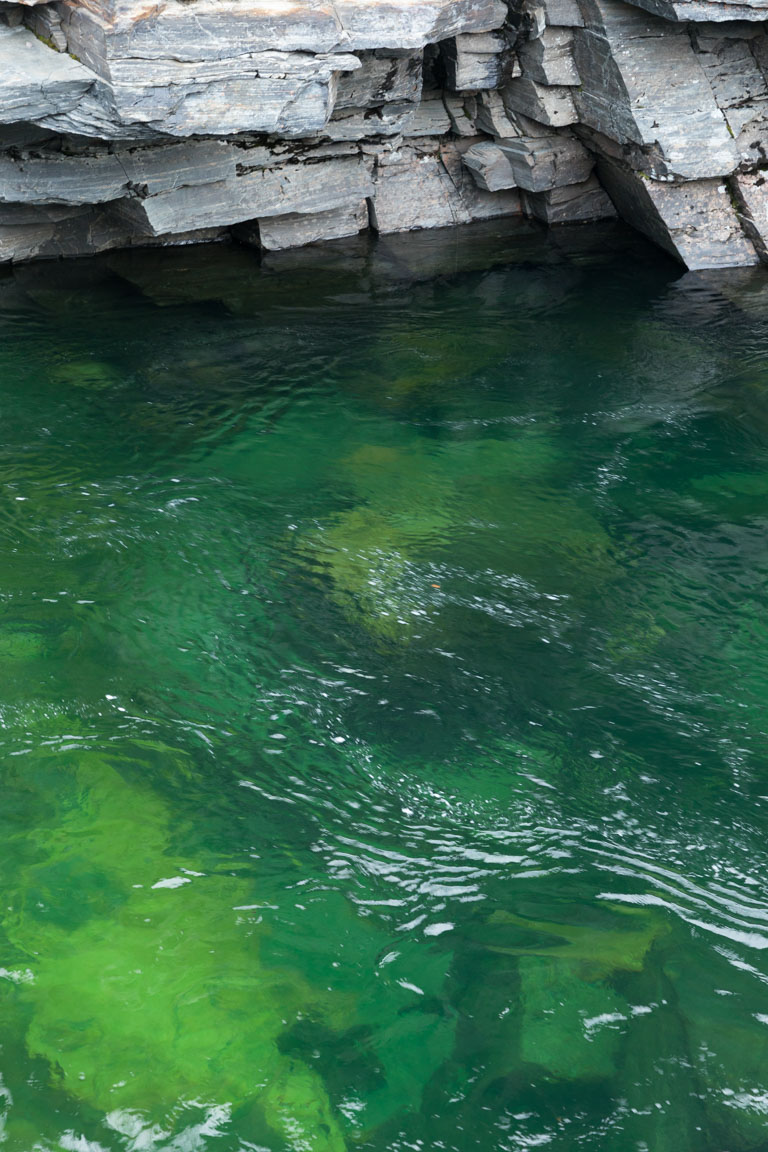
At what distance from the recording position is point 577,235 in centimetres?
1120

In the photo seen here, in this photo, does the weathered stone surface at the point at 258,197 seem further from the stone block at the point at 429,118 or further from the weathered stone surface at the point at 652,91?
the weathered stone surface at the point at 652,91

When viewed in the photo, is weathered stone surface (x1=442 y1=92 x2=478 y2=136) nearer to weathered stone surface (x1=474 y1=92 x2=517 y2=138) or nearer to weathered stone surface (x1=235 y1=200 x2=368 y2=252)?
weathered stone surface (x1=474 y1=92 x2=517 y2=138)

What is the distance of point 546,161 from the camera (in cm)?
1073

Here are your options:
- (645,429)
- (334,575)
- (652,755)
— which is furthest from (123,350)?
(652,755)

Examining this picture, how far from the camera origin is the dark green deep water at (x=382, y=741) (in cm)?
367

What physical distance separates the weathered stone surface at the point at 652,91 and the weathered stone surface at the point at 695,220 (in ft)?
0.82

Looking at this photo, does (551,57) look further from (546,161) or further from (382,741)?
(382,741)

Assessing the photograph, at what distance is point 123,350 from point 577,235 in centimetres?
535

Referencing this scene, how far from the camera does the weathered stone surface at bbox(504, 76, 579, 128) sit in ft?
32.5

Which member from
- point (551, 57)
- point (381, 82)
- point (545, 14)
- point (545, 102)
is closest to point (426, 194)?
point (545, 102)

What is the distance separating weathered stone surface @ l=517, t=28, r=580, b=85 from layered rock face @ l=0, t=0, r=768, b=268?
2 cm

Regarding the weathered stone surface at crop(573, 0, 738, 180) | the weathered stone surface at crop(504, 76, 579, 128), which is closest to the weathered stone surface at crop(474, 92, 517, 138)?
the weathered stone surface at crop(504, 76, 579, 128)

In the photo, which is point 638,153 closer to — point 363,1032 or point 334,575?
point 334,575

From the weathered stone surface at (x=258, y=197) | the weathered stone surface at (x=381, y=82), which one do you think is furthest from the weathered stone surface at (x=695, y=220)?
the weathered stone surface at (x=258, y=197)
